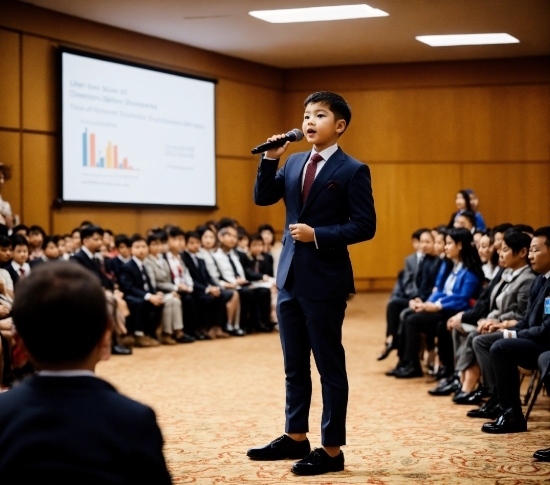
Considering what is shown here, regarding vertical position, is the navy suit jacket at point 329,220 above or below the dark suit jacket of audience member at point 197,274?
above

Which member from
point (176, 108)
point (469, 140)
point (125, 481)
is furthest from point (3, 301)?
point (469, 140)

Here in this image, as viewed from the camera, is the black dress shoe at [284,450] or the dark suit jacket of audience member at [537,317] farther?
the dark suit jacket of audience member at [537,317]

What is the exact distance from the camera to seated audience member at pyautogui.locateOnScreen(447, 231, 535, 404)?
4.87 metres

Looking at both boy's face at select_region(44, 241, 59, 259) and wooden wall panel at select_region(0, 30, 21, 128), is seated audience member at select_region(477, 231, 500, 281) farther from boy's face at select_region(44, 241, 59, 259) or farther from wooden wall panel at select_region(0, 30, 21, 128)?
wooden wall panel at select_region(0, 30, 21, 128)

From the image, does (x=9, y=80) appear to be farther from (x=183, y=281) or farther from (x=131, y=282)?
(x=183, y=281)

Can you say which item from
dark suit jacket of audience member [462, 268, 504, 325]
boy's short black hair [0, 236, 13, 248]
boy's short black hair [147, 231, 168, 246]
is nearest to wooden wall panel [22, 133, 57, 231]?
boy's short black hair [147, 231, 168, 246]

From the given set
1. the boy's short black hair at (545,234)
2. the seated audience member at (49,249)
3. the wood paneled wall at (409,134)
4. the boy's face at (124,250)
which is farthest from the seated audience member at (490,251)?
the wood paneled wall at (409,134)

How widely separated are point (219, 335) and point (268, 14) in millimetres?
3613

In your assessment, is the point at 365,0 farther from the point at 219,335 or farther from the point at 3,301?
the point at 3,301

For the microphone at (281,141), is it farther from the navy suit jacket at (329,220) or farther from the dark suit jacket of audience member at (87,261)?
the dark suit jacket of audience member at (87,261)

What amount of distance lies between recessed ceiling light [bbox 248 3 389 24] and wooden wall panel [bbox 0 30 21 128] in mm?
2580

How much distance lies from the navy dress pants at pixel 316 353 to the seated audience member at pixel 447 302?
246 centimetres

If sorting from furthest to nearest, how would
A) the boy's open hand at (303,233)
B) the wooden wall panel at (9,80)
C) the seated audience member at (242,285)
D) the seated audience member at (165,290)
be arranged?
the seated audience member at (242,285) < the wooden wall panel at (9,80) < the seated audience member at (165,290) < the boy's open hand at (303,233)

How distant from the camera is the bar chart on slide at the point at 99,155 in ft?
32.0
